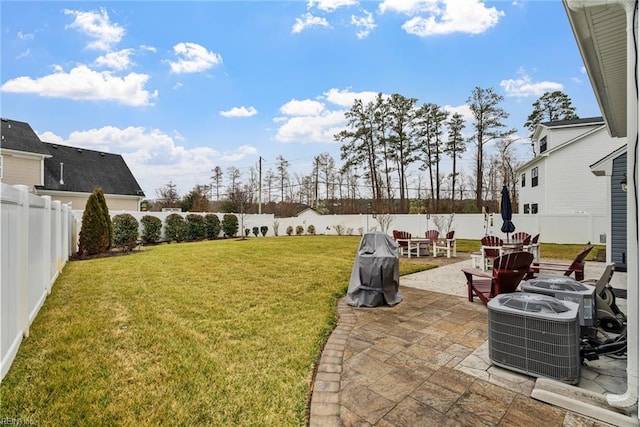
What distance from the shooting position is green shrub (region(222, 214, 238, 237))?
1817 centimetres

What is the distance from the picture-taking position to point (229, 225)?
1825 cm

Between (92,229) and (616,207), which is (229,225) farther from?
(616,207)

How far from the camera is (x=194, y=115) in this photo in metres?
15.1

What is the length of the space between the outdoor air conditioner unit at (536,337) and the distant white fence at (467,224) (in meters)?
9.69

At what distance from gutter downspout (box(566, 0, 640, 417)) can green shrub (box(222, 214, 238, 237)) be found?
17.9 metres

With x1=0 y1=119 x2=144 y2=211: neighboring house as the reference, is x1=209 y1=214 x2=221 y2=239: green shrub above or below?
below

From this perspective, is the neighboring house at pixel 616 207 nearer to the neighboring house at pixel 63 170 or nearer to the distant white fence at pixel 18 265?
the distant white fence at pixel 18 265

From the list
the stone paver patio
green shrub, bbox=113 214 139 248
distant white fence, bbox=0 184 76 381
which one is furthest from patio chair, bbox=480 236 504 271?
green shrub, bbox=113 214 139 248

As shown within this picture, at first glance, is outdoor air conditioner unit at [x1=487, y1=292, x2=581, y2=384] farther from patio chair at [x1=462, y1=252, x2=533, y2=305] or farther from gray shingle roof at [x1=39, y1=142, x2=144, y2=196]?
gray shingle roof at [x1=39, y1=142, x2=144, y2=196]

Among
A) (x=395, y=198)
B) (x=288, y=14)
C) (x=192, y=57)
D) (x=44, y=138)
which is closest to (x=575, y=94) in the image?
(x=395, y=198)

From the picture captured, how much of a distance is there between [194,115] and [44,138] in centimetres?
1050

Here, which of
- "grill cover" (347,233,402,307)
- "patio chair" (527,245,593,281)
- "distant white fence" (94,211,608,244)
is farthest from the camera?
"distant white fence" (94,211,608,244)

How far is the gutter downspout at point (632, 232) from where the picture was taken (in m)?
1.92

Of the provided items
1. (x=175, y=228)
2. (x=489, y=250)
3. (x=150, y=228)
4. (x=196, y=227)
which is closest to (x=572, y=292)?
(x=489, y=250)
